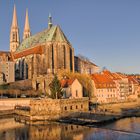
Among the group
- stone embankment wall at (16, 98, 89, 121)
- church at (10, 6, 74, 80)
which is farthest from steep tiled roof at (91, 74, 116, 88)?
stone embankment wall at (16, 98, 89, 121)

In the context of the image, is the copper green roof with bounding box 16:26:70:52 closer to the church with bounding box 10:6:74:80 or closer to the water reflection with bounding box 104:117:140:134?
the church with bounding box 10:6:74:80

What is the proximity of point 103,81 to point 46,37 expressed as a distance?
39106mm

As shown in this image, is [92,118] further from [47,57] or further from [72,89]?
[47,57]

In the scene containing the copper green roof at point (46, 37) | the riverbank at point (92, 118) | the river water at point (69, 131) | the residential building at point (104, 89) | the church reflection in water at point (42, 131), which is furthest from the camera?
the copper green roof at point (46, 37)

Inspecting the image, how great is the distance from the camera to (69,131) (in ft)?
146

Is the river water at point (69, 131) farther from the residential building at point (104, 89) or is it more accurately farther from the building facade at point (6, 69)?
the building facade at point (6, 69)

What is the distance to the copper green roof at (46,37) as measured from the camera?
367 feet

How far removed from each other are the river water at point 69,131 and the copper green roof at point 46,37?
6303 cm

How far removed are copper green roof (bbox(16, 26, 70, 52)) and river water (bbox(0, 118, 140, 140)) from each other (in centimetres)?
6303

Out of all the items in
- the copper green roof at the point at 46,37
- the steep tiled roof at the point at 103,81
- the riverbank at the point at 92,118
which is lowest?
the riverbank at the point at 92,118

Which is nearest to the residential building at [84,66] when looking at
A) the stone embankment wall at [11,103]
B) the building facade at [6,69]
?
the building facade at [6,69]

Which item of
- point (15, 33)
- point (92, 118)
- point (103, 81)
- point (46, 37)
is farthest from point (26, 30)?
point (92, 118)

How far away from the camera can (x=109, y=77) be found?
300 feet

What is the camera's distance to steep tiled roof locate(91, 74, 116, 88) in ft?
282
